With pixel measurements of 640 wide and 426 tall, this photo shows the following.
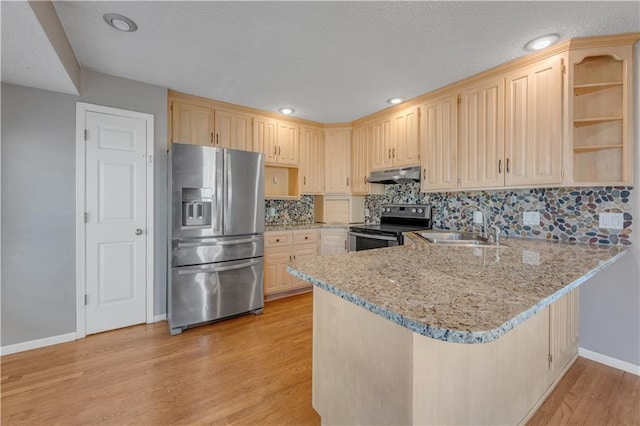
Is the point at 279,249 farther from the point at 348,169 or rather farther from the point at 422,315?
the point at 422,315

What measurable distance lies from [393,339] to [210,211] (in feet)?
7.58

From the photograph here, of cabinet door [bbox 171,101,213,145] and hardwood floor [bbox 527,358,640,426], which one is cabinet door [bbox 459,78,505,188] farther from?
cabinet door [bbox 171,101,213,145]

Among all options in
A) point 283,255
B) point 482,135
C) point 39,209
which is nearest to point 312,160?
point 283,255

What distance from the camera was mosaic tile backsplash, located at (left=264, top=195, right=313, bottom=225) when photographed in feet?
13.2

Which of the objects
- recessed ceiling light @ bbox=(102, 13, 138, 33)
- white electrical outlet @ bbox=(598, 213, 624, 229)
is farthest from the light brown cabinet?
recessed ceiling light @ bbox=(102, 13, 138, 33)

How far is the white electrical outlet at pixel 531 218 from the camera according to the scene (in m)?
2.41

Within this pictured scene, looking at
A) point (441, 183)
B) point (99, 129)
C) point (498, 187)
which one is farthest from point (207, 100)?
point (498, 187)

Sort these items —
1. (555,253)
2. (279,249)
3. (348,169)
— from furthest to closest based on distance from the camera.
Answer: (348,169), (279,249), (555,253)

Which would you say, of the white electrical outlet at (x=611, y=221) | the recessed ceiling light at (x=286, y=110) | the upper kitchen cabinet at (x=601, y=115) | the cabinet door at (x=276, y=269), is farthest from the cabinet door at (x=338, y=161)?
the white electrical outlet at (x=611, y=221)

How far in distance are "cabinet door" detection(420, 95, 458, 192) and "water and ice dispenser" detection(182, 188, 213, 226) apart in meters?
2.29

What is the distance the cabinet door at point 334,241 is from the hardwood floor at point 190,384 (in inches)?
55.9

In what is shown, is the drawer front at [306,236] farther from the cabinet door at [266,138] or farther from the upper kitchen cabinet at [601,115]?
the upper kitchen cabinet at [601,115]

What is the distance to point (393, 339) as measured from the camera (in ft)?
3.17

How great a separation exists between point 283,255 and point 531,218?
261cm
